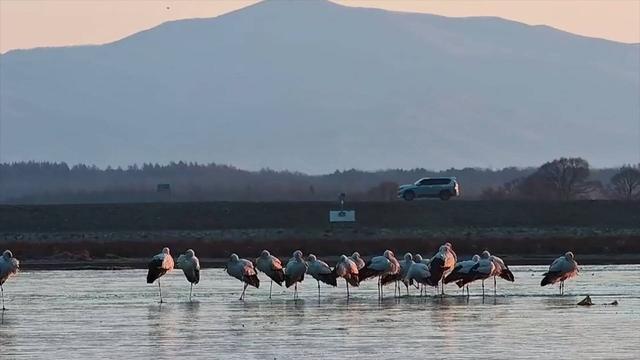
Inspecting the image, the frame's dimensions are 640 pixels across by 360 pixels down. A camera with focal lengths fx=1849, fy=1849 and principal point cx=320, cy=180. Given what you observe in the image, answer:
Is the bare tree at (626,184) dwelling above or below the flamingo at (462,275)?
above

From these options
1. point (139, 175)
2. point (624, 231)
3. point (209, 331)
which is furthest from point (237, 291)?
point (139, 175)

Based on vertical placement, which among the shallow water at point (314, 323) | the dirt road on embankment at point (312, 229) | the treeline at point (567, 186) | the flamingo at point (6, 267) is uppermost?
the treeline at point (567, 186)

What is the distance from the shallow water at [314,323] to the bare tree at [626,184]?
180 feet

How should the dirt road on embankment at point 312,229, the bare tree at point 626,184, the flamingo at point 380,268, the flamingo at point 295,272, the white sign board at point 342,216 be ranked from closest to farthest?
1. the flamingo at point 295,272
2. the flamingo at point 380,268
3. the dirt road on embankment at point 312,229
4. the white sign board at point 342,216
5. the bare tree at point 626,184

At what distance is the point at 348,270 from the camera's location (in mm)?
39344

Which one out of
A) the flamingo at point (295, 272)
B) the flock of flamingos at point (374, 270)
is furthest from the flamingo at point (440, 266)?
the flamingo at point (295, 272)

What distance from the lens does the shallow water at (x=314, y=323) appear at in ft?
89.0

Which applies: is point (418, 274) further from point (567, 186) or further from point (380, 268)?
point (567, 186)

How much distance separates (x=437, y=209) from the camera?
75938mm

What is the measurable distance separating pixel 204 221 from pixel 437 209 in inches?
377

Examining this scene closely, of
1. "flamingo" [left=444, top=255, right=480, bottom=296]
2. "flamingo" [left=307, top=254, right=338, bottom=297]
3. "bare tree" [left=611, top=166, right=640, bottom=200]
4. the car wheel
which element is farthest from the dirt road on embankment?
"bare tree" [left=611, top=166, right=640, bottom=200]

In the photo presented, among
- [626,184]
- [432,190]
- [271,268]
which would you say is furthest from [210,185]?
[271,268]

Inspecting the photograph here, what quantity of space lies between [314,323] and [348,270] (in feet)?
25.2

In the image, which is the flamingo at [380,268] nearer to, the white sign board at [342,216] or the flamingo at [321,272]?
the flamingo at [321,272]
